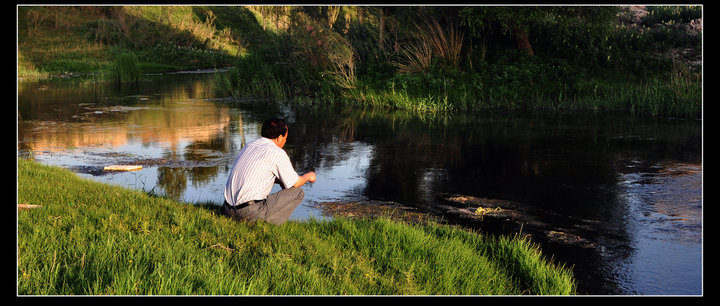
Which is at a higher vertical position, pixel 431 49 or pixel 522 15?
pixel 522 15

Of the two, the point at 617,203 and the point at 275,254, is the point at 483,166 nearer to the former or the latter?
the point at 617,203

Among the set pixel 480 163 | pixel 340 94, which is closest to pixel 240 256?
pixel 480 163

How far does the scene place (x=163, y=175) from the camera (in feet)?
35.8

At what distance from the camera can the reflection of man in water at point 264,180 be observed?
6535 millimetres

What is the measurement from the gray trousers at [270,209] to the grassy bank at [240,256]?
12 centimetres

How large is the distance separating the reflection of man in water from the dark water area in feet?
4.22

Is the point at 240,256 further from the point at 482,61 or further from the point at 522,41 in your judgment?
the point at 522,41

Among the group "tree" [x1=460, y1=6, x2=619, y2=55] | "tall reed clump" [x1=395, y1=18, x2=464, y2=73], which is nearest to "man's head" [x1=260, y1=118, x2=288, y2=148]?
"tree" [x1=460, y1=6, x2=619, y2=55]

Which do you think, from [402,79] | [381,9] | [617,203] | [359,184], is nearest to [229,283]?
[359,184]

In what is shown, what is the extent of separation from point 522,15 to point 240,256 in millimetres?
16478

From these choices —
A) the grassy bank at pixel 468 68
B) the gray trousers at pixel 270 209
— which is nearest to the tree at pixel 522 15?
the grassy bank at pixel 468 68

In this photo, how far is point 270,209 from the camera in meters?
6.68

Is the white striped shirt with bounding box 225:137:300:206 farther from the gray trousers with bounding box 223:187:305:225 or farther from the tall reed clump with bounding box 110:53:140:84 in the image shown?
the tall reed clump with bounding box 110:53:140:84

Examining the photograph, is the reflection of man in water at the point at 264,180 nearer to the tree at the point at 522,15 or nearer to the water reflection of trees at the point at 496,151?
the water reflection of trees at the point at 496,151
